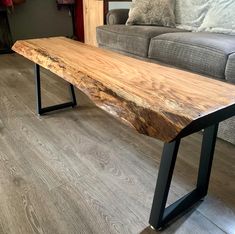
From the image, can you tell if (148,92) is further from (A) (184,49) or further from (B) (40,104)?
(B) (40,104)

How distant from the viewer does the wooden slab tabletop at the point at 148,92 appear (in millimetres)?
729

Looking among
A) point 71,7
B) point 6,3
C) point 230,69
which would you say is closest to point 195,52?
point 230,69

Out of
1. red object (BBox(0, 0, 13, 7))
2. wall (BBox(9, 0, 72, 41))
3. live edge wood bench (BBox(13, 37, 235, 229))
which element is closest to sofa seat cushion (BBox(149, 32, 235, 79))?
live edge wood bench (BBox(13, 37, 235, 229))

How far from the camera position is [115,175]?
1265 mm

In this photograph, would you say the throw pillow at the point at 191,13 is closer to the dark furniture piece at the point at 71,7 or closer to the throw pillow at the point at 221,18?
the throw pillow at the point at 221,18

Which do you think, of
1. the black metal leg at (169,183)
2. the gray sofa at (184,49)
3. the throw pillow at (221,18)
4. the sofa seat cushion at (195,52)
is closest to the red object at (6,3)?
the gray sofa at (184,49)

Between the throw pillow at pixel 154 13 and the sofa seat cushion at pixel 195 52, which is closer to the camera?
the sofa seat cushion at pixel 195 52

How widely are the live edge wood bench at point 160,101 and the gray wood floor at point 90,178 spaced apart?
11 cm

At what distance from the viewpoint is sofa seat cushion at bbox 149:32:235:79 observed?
1.45 metres

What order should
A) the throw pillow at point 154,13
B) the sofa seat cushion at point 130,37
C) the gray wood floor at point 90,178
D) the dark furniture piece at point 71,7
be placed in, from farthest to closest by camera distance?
the dark furniture piece at point 71,7, the throw pillow at point 154,13, the sofa seat cushion at point 130,37, the gray wood floor at point 90,178

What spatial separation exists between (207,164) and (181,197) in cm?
18

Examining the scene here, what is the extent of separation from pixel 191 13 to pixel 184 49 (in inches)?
32.0

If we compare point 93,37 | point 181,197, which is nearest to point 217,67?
point 181,197

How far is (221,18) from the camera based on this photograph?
195 centimetres
